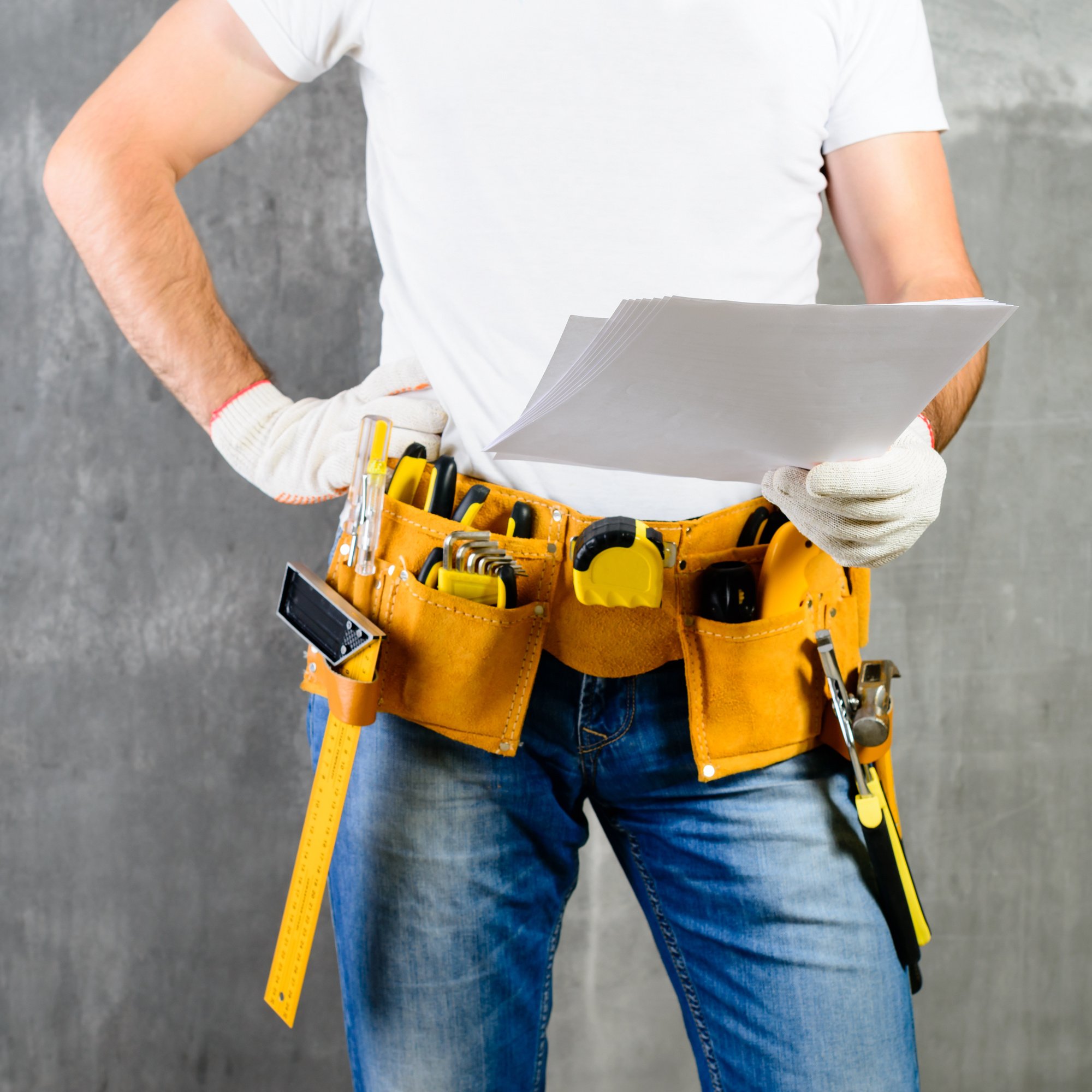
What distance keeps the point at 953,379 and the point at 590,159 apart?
1.50ft

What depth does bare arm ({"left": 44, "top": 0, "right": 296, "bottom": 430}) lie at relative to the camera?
42.9 inches

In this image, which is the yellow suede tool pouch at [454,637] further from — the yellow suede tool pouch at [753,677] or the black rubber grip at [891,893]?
the black rubber grip at [891,893]

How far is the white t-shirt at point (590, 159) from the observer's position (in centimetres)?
92

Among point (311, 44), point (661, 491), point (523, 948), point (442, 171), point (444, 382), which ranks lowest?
point (523, 948)

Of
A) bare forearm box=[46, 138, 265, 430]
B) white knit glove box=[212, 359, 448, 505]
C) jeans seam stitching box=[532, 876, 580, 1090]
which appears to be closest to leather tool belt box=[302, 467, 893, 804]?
white knit glove box=[212, 359, 448, 505]

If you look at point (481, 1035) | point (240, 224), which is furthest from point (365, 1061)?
point (240, 224)

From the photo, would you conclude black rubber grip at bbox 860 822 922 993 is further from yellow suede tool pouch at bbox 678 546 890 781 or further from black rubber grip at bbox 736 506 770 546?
black rubber grip at bbox 736 506 770 546

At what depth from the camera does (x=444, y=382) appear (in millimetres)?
993

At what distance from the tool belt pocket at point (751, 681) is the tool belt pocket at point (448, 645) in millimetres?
155

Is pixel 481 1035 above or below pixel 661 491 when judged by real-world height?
below

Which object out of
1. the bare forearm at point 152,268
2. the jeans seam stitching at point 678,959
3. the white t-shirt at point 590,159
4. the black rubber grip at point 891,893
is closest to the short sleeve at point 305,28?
the white t-shirt at point 590,159

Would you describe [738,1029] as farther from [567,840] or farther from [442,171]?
[442,171]

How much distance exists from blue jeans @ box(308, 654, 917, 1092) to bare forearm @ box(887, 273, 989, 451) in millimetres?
381

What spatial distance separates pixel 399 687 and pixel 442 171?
20.4 inches
